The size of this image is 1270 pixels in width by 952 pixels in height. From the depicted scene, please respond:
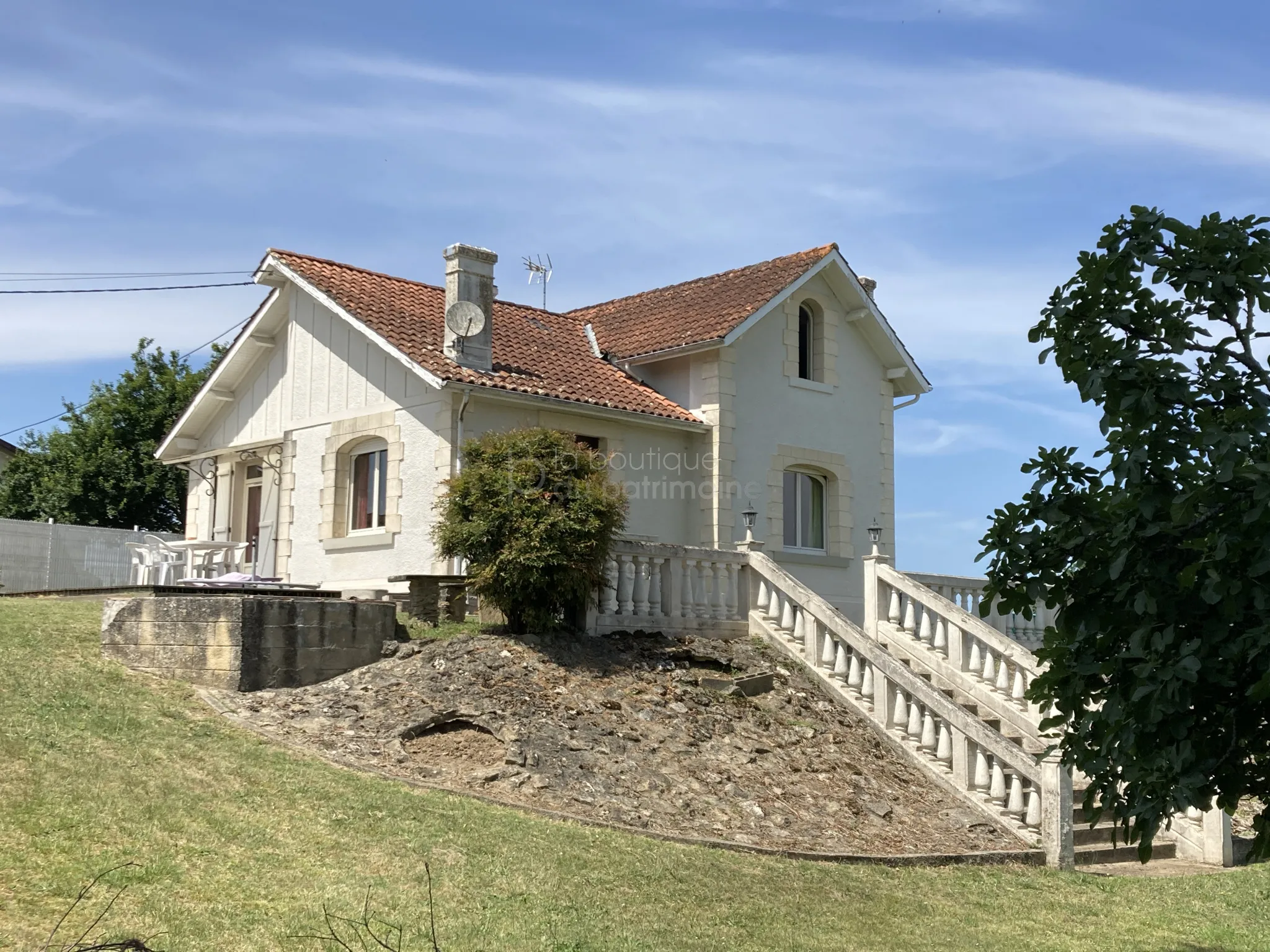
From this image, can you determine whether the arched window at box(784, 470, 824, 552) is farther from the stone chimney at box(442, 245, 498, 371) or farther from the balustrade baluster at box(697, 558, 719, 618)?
the stone chimney at box(442, 245, 498, 371)

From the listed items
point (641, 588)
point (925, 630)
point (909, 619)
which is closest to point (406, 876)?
point (641, 588)

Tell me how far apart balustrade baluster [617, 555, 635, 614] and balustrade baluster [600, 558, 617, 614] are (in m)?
0.10

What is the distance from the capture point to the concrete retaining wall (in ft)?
43.8

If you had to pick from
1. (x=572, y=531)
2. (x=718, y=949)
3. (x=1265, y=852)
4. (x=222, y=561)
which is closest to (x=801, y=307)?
(x=572, y=531)

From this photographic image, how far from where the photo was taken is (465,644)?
14.4 metres

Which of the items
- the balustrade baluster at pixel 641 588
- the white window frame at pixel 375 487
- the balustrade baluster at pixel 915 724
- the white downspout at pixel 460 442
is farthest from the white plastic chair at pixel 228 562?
the balustrade baluster at pixel 915 724

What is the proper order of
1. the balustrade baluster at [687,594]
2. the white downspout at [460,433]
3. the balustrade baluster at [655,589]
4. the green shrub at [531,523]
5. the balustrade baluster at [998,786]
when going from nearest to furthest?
the balustrade baluster at [998,786]
the green shrub at [531,523]
the balustrade baluster at [655,589]
the balustrade baluster at [687,594]
the white downspout at [460,433]

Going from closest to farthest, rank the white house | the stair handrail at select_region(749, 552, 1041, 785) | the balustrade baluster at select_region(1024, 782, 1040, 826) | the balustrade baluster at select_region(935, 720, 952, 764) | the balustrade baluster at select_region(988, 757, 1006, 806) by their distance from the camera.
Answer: the balustrade baluster at select_region(1024, 782, 1040, 826)
the stair handrail at select_region(749, 552, 1041, 785)
the balustrade baluster at select_region(988, 757, 1006, 806)
the balustrade baluster at select_region(935, 720, 952, 764)
the white house

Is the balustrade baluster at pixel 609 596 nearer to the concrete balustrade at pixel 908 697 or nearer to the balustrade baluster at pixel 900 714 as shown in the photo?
the concrete balustrade at pixel 908 697

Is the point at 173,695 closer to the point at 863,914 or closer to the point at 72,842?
the point at 72,842

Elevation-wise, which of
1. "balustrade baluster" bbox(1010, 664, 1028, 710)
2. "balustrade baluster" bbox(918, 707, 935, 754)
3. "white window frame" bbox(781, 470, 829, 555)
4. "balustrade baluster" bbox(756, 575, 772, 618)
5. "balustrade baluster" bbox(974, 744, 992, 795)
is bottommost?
"balustrade baluster" bbox(974, 744, 992, 795)

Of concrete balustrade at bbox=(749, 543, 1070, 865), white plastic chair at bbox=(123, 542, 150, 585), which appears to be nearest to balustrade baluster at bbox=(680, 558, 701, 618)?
concrete balustrade at bbox=(749, 543, 1070, 865)

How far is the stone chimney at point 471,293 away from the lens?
59.7ft

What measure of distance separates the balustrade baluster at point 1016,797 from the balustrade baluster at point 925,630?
3.93m
